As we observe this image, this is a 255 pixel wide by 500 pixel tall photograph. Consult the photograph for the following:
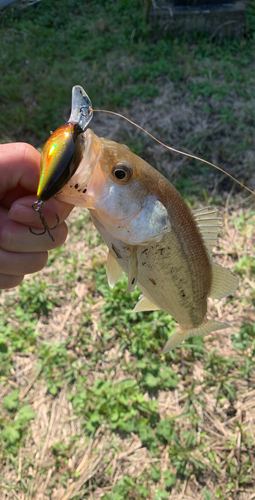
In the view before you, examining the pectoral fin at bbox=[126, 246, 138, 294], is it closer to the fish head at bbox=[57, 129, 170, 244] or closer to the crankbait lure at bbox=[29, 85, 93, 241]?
the fish head at bbox=[57, 129, 170, 244]

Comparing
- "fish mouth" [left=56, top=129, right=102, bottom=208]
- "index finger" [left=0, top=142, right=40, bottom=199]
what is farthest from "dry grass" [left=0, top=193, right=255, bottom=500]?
"fish mouth" [left=56, top=129, right=102, bottom=208]

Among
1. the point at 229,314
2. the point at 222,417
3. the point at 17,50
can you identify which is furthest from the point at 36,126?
the point at 222,417

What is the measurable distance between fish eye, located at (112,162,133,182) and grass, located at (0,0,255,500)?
197 cm

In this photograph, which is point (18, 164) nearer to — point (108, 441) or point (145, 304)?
point (145, 304)

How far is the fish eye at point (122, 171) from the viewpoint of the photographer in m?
1.19

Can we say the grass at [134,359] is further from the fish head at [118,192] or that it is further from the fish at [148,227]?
the fish head at [118,192]

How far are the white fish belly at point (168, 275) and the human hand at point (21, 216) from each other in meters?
0.32

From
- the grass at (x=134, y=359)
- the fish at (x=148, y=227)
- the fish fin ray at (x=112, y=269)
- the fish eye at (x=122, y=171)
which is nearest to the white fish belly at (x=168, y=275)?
the fish at (x=148, y=227)

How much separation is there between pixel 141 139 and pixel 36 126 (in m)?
1.62

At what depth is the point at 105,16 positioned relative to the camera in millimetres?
6594

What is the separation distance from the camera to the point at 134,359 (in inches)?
115

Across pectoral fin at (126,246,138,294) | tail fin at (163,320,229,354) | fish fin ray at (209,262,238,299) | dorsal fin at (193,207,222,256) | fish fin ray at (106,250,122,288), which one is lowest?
tail fin at (163,320,229,354)

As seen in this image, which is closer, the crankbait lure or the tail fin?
the crankbait lure

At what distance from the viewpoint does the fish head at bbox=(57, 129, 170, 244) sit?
3.83ft
